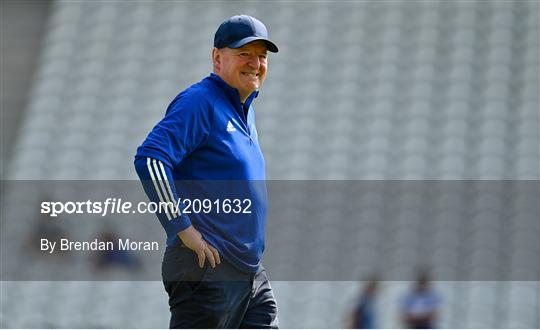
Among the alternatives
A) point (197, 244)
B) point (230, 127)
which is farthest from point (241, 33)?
point (197, 244)

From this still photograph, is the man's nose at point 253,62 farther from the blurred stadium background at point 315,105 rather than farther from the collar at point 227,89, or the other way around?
the blurred stadium background at point 315,105

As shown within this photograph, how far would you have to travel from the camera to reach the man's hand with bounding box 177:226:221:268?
2324 mm

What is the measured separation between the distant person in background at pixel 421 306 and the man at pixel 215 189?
2.82 metres

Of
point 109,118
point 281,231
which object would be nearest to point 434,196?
point 281,231

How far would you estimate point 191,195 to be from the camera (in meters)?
2.38

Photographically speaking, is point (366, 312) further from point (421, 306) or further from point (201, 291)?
point (201, 291)

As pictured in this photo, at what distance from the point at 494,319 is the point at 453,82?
1550mm

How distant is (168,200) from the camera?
230 cm

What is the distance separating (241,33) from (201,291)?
0.66 m

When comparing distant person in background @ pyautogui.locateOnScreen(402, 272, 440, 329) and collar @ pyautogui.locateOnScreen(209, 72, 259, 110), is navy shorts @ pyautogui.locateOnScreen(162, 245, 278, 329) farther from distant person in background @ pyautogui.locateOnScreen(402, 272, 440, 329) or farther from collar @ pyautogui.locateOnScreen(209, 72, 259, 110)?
distant person in background @ pyautogui.locateOnScreen(402, 272, 440, 329)

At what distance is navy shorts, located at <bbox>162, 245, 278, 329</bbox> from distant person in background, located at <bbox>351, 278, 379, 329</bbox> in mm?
2960

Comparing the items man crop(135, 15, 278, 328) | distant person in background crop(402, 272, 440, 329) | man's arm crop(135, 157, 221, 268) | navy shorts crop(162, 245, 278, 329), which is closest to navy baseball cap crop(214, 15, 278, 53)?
man crop(135, 15, 278, 328)

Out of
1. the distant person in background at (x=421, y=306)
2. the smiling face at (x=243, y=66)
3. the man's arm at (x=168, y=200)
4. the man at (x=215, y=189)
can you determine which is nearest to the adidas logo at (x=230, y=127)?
the man at (x=215, y=189)

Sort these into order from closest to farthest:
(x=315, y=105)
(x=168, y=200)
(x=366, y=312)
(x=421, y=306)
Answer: (x=168, y=200) < (x=421, y=306) < (x=366, y=312) < (x=315, y=105)
